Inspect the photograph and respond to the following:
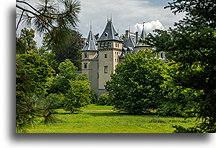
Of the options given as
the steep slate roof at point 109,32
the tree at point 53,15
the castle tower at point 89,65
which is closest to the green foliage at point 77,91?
the castle tower at point 89,65

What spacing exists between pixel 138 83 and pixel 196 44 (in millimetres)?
8223

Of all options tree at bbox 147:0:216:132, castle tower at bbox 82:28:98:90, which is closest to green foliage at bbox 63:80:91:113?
castle tower at bbox 82:28:98:90

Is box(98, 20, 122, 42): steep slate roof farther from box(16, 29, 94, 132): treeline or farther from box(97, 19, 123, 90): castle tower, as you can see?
box(16, 29, 94, 132): treeline

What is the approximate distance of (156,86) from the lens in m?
10.1

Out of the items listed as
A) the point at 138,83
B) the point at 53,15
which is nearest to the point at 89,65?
the point at 53,15

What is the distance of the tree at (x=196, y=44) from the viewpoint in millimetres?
2709

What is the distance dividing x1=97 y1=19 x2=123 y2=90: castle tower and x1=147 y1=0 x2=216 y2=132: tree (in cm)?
140

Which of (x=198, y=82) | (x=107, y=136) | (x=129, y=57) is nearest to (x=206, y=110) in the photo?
(x=198, y=82)

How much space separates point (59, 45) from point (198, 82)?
4.74 feet

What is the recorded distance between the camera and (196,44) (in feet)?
8.83

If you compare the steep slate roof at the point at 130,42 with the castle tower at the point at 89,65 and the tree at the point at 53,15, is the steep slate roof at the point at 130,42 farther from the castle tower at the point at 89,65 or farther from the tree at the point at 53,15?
the tree at the point at 53,15

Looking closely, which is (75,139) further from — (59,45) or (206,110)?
(206,110)

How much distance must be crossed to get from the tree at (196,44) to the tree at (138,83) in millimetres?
6459

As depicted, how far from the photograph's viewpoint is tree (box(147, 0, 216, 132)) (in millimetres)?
2709
